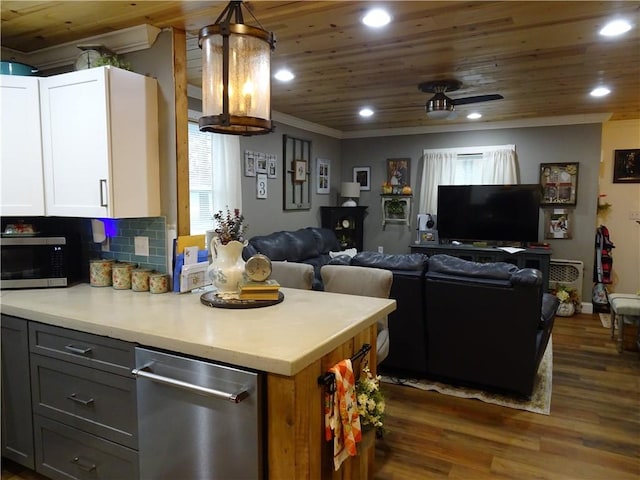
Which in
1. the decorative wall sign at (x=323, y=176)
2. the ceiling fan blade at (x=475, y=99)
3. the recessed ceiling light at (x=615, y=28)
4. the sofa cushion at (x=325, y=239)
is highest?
the recessed ceiling light at (x=615, y=28)

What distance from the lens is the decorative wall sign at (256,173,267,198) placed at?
5348 millimetres

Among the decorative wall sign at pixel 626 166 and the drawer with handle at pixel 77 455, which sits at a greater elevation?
the decorative wall sign at pixel 626 166

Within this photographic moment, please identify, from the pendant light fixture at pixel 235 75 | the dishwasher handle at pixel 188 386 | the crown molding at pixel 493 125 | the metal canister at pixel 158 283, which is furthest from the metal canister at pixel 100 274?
the crown molding at pixel 493 125

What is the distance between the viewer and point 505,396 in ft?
10.7

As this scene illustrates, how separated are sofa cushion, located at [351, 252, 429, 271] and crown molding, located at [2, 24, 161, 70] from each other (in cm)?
205

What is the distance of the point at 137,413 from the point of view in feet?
5.85

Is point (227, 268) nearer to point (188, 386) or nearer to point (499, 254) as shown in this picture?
point (188, 386)

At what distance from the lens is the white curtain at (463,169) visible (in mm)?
6074

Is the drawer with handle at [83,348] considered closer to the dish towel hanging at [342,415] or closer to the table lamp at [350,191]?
the dish towel hanging at [342,415]

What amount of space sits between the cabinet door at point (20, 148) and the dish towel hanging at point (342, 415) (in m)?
1.96

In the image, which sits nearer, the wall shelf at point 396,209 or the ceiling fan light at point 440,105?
the ceiling fan light at point 440,105

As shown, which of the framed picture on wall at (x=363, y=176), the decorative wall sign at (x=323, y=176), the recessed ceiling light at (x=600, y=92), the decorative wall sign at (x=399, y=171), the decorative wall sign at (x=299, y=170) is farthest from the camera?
the framed picture on wall at (x=363, y=176)

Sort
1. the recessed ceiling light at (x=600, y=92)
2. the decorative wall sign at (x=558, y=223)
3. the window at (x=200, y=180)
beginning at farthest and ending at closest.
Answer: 1. the decorative wall sign at (x=558, y=223)
2. the window at (x=200, y=180)
3. the recessed ceiling light at (x=600, y=92)

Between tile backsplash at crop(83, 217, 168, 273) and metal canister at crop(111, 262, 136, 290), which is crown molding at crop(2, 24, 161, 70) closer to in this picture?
tile backsplash at crop(83, 217, 168, 273)
